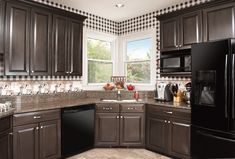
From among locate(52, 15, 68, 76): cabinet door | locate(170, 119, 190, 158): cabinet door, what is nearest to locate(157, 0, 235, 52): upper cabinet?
locate(170, 119, 190, 158): cabinet door

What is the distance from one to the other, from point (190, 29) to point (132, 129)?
6.62 ft

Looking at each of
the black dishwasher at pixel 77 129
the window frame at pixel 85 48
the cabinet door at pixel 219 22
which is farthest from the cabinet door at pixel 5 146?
the cabinet door at pixel 219 22

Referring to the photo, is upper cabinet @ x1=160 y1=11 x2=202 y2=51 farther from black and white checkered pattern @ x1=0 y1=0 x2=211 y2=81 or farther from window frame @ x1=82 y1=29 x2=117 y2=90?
window frame @ x1=82 y1=29 x2=117 y2=90

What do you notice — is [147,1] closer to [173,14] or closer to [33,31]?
[173,14]

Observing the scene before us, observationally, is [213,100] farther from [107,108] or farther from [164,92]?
[107,108]

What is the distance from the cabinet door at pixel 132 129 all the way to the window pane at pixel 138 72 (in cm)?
111

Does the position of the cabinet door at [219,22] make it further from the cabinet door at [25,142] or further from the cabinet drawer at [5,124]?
the cabinet drawer at [5,124]

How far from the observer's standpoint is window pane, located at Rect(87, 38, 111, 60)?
4543 millimetres

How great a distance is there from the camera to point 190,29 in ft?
11.0

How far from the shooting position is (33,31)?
123 inches

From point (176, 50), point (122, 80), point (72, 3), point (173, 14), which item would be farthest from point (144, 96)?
point (72, 3)

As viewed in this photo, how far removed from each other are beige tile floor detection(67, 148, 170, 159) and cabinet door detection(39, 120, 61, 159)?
1.42 feet

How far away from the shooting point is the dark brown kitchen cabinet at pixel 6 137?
2.33m

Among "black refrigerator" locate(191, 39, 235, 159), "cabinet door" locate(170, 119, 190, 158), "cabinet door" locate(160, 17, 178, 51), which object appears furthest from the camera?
"cabinet door" locate(160, 17, 178, 51)
